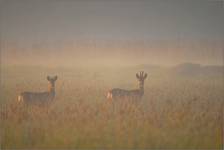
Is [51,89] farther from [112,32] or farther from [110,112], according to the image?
[112,32]

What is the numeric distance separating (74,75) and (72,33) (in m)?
0.53

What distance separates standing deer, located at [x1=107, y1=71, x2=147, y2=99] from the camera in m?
3.08

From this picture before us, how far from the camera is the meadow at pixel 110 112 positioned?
3010 mm

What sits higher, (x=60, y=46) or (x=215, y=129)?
Answer: (x=60, y=46)

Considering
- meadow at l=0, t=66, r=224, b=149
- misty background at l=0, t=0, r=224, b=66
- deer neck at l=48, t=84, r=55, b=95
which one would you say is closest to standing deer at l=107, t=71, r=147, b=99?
meadow at l=0, t=66, r=224, b=149

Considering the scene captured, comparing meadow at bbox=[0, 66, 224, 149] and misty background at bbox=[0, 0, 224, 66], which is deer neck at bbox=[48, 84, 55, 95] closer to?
meadow at bbox=[0, 66, 224, 149]

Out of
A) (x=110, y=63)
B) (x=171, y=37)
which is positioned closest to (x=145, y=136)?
(x=110, y=63)

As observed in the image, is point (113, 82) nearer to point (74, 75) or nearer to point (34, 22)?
point (74, 75)

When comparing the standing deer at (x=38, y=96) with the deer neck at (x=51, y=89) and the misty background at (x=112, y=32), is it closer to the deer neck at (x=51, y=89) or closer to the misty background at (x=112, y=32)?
the deer neck at (x=51, y=89)

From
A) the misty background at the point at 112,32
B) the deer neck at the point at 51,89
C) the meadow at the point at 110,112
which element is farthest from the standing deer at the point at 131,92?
the deer neck at the point at 51,89

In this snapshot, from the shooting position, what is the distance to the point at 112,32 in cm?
316

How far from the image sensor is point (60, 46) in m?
3.12

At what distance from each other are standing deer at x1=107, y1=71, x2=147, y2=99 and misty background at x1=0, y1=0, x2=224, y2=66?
0.18 m

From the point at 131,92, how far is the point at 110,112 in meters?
0.35
